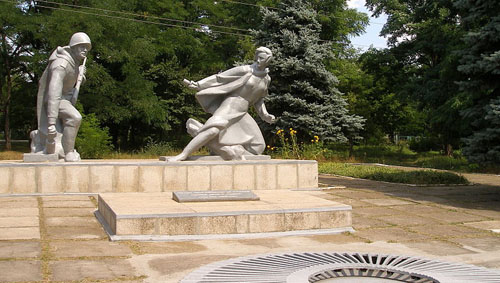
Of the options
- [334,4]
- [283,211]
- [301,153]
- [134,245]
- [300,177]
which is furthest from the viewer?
[334,4]

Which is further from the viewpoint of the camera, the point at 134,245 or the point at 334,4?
the point at 334,4

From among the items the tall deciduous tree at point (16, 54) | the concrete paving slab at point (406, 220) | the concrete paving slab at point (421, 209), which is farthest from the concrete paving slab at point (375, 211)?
the tall deciduous tree at point (16, 54)

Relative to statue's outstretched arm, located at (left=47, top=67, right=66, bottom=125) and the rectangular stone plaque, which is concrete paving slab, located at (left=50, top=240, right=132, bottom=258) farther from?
statue's outstretched arm, located at (left=47, top=67, right=66, bottom=125)

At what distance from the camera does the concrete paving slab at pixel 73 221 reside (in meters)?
6.76

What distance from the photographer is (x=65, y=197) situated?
935 centimetres

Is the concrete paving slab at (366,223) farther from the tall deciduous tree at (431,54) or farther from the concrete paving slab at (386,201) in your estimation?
the tall deciduous tree at (431,54)

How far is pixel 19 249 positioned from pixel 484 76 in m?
8.58

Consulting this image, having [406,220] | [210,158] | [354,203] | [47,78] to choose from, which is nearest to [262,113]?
[210,158]

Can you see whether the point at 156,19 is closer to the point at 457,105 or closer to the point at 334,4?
the point at 334,4

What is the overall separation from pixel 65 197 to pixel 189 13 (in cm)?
2645

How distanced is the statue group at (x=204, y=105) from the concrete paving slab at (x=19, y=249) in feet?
15.2

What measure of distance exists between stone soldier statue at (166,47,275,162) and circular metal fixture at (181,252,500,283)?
5.71m

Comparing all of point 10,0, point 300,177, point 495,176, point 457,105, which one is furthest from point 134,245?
point 10,0

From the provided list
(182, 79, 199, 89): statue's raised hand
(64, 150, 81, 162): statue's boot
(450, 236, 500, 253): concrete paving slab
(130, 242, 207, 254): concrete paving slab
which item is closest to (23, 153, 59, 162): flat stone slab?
(64, 150, 81, 162): statue's boot
